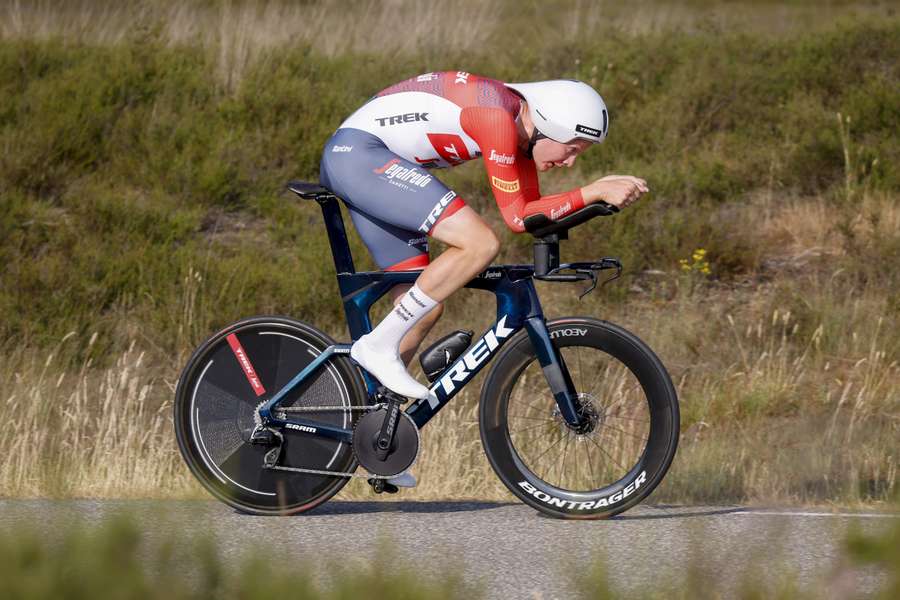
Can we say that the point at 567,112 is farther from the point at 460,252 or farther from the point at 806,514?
the point at 806,514

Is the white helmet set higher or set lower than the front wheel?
higher

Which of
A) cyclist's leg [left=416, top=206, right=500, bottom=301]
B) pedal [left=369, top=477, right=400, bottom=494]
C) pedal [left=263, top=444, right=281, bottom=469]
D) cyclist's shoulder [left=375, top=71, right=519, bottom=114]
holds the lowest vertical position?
pedal [left=263, top=444, right=281, bottom=469]

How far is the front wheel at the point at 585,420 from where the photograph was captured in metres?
5.53

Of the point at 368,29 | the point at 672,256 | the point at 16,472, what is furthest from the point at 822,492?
the point at 368,29

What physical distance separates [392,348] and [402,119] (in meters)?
0.94

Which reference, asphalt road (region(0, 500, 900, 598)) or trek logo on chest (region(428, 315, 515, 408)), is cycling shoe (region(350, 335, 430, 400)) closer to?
trek logo on chest (region(428, 315, 515, 408))

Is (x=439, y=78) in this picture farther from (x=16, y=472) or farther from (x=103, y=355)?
(x=103, y=355)

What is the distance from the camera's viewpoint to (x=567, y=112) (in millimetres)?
5359

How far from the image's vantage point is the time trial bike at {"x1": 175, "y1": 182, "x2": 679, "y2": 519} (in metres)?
5.55

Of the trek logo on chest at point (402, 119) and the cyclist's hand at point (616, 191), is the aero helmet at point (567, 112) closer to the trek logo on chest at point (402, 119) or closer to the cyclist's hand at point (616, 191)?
the cyclist's hand at point (616, 191)

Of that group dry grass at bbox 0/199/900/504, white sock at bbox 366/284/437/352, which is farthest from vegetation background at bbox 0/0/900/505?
white sock at bbox 366/284/437/352

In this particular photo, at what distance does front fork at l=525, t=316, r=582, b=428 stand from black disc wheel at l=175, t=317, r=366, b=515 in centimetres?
79

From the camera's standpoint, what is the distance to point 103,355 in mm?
10500

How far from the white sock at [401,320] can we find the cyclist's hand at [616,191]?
2.51 feet
